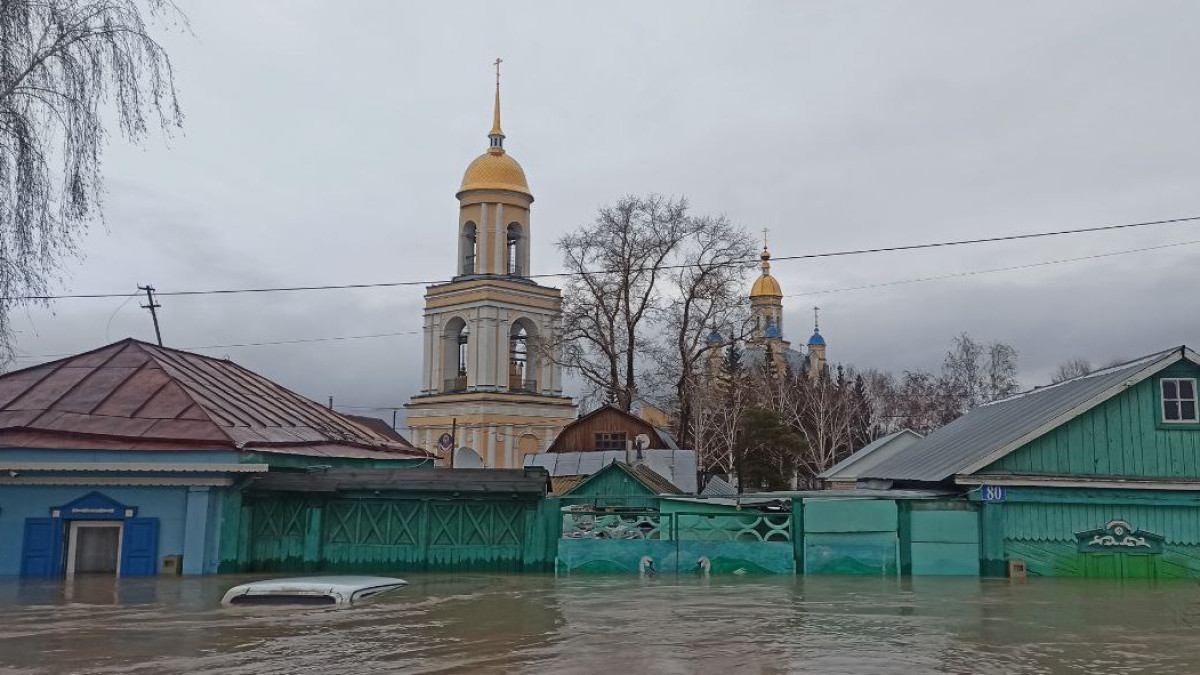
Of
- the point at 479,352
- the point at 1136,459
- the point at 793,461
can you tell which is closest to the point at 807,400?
the point at 793,461

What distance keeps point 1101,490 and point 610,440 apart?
2032 centimetres

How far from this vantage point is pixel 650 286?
37.0 meters

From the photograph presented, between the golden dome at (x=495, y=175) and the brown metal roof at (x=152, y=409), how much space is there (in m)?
20.4

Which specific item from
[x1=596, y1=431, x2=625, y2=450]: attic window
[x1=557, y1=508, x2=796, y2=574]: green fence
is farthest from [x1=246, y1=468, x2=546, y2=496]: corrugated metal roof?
[x1=596, y1=431, x2=625, y2=450]: attic window

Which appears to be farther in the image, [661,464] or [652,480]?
[661,464]

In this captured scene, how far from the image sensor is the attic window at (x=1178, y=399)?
19.8 m

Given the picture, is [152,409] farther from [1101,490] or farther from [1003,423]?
[1101,490]

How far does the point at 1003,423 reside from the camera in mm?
23109

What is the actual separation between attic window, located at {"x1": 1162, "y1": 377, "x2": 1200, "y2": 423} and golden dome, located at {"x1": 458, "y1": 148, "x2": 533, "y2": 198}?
30696 mm

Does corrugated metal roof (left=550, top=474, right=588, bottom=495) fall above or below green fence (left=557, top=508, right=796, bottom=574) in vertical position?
above

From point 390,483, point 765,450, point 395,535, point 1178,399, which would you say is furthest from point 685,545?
point 765,450

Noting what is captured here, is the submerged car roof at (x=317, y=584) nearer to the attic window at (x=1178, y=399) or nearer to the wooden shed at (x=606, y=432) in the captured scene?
the attic window at (x=1178, y=399)

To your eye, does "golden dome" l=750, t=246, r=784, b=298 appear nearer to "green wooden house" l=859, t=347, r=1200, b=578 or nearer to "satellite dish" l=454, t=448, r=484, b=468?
"satellite dish" l=454, t=448, r=484, b=468

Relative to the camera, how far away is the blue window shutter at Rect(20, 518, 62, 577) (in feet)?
63.2
